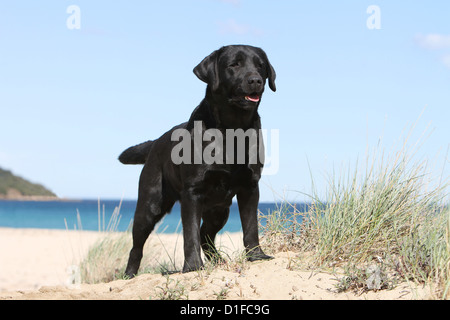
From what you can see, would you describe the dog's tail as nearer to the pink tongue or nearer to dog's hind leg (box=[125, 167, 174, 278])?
dog's hind leg (box=[125, 167, 174, 278])

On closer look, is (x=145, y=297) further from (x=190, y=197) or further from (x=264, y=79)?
(x=264, y=79)

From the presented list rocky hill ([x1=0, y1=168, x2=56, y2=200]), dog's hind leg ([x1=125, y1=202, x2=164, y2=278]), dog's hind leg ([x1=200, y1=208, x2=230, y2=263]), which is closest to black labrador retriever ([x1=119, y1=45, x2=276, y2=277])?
dog's hind leg ([x1=200, y1=208, x2=230, y2=263])

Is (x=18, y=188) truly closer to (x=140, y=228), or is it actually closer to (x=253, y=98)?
(x=253, y=98)

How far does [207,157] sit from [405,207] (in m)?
1.70

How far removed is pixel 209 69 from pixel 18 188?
2528 millimetres

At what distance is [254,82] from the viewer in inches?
158

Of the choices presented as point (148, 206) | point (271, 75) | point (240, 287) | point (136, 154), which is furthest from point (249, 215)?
point (136, 154)

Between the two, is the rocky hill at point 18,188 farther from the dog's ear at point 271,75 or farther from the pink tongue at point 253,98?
the dog's ear at point 271,75

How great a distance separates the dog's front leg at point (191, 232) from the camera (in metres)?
4.11

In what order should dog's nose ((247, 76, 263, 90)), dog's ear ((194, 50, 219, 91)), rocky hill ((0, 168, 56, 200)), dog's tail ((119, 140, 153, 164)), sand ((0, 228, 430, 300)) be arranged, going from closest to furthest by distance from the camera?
rocky hill ((0, 168, 56, 200)) → sand ((0, 228, 430, 300)) → dog's nose ((247, 76, 263, 90)) → dog's ear ((194, 50, 219, 91)) → dog's tail ((119, 140, 153, 164))

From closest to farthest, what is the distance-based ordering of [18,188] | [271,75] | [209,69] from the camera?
[18,188]
[209,69]
[271,75]

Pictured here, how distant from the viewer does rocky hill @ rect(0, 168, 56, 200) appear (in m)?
1.93
